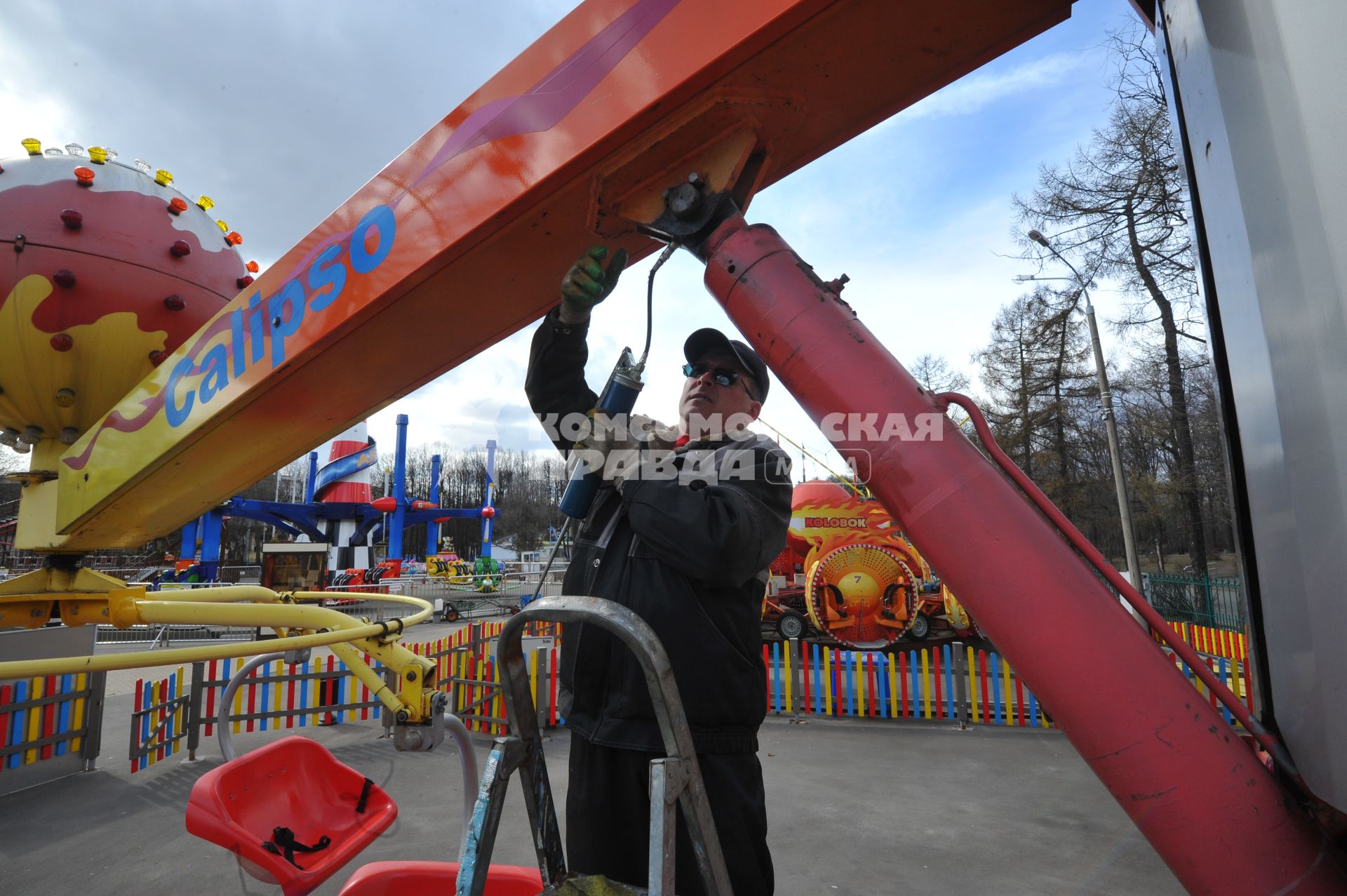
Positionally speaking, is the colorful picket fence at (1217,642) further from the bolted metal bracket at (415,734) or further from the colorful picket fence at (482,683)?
the bolted metal bracket at (415,734)

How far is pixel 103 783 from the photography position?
5.17 m

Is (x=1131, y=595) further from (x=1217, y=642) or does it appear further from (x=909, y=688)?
(x=1217, y=642)

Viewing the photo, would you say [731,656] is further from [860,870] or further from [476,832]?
[860,870]

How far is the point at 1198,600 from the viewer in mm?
13539

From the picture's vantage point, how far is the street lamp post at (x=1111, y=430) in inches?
446

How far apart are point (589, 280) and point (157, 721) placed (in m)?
6.41

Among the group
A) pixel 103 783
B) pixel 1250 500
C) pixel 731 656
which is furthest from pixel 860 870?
pixel 103 783

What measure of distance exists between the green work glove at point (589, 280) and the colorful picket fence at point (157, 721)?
565 centimetres

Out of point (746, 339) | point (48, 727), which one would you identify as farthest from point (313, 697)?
point (746, 339)

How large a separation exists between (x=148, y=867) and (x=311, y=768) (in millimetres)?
1937

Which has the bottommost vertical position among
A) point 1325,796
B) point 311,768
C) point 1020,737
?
point 1020,737

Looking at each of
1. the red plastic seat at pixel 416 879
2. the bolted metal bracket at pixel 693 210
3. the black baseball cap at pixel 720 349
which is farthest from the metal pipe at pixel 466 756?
the bolted metal bracket at pixel 693 210

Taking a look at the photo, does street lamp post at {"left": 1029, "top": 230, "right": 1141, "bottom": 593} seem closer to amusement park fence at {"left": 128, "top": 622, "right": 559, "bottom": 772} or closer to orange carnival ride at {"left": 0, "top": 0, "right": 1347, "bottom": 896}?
amusement park fence at {"left": 128, "top": 622, "right": 559, "bottom": 772}

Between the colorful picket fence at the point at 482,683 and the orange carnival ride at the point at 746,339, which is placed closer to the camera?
the orange carnival ride at the point at 746,339
